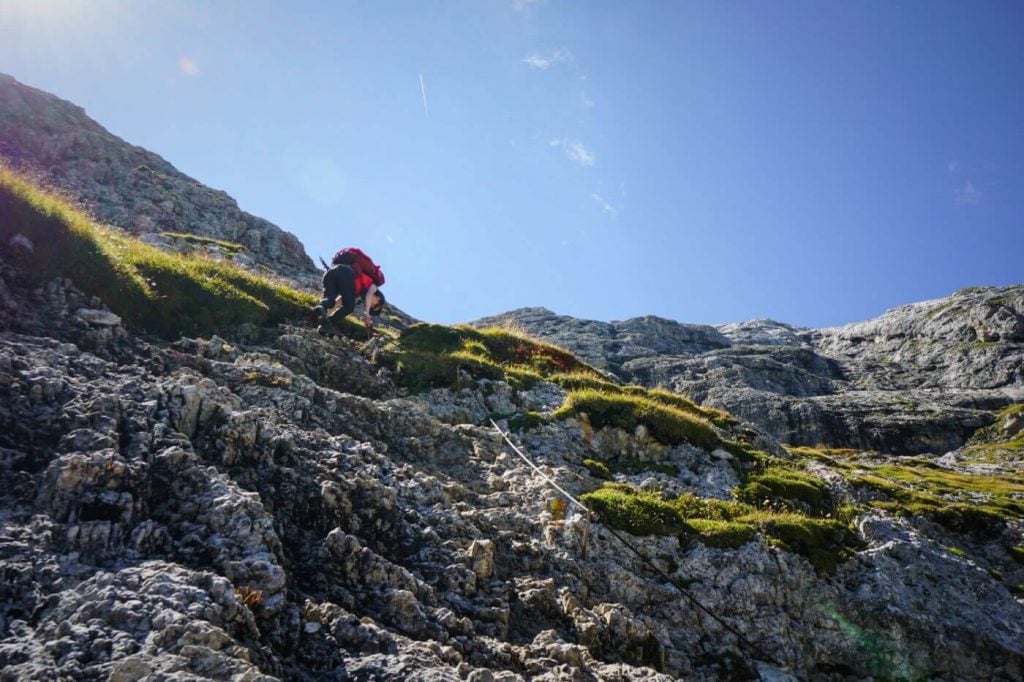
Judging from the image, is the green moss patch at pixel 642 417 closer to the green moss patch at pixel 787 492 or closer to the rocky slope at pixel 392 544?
the rocky slope at pixel 392 544

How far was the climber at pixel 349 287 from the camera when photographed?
21.3 meters

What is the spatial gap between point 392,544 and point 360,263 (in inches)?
639

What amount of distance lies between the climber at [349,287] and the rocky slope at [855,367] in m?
38.1

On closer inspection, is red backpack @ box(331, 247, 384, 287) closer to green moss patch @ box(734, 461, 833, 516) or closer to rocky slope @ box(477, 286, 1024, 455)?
green moss patch @ box(734, 461, 833, 516)

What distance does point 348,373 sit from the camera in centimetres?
1767

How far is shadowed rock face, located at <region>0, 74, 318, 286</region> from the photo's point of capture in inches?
1631

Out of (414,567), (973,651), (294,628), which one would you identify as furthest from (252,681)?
(973,651)

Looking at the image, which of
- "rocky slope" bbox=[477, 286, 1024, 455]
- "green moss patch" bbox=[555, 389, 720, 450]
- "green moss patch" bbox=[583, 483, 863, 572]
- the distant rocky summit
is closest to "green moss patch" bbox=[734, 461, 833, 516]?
the distant rocky summit

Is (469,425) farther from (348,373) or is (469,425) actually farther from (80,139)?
(80,139)

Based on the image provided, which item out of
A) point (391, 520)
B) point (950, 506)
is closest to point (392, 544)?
point (391, 520)

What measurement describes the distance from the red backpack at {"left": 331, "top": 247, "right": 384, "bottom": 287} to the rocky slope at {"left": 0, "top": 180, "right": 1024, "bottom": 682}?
636 cm

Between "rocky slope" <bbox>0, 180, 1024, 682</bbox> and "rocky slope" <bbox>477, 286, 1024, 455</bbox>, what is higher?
"rocky slope" <bbox>477, 286, 1024, 455</bbox>

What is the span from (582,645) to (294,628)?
4068mm

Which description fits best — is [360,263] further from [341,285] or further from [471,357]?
[471,357]
